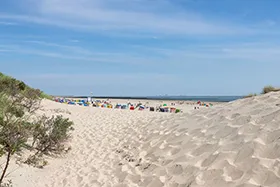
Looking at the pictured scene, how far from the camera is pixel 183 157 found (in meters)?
5.77

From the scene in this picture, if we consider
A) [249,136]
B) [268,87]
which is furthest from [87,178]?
[268,87]

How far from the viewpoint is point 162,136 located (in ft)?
26.0

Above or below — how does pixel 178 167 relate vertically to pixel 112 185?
above

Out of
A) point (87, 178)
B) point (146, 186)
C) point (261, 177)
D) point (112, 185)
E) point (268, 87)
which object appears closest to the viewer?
point (261, 177)

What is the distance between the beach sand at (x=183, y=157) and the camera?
14.9ft

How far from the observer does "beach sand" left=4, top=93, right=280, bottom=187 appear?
14.9 feet

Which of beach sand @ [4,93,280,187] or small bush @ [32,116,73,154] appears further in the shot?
small bush @ [32,116,73,154]

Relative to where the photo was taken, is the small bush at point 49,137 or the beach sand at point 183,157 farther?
the small bush at point 49,137

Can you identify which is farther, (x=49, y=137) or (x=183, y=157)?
(x=49, y=137)

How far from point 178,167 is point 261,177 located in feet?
5.18

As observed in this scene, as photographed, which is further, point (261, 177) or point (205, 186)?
point (205, 186)

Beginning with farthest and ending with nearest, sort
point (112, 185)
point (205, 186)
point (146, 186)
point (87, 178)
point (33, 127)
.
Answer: point (33, 127) < point (87, 178) < point (112, 185) < point (146, 186) < point (205, 186)

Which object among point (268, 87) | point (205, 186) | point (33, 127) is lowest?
point (205, 186)

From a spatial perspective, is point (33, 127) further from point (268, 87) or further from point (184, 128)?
point (268, 87)
